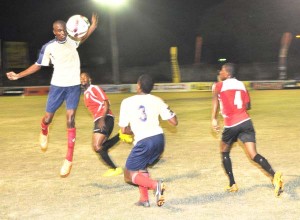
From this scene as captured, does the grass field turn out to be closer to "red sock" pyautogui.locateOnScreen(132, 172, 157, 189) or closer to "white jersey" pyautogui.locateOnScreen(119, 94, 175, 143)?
"red sock" pyautogui.locateOnScreen(132, 172, 157, 189)

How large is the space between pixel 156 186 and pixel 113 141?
2464 millimetres

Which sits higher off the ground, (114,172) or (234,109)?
(234,109)

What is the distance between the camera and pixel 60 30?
717 cm

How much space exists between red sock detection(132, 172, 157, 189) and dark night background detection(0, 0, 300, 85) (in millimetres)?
36641

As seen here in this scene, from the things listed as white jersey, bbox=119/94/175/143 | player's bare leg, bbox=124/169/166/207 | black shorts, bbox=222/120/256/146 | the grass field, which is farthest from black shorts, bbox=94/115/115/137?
black shorts, bbox=222/120/256/146

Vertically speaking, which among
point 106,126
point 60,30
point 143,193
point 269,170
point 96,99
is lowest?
point 143,193

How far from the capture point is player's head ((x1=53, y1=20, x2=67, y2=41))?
7129 millimetres

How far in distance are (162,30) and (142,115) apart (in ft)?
163

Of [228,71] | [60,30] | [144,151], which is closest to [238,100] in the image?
[228,71]

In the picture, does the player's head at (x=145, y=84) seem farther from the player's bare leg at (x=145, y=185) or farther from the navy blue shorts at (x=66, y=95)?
the navy blue shorts at (x=66, y=95)

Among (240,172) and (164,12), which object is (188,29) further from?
(240,172)

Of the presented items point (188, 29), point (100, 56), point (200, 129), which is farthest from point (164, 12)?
point (200, 129)

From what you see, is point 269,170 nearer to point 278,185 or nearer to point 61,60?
point 278,185

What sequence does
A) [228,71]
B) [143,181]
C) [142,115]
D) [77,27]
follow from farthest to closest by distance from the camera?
[77,27], [228,71], [143,181], [142,115]
